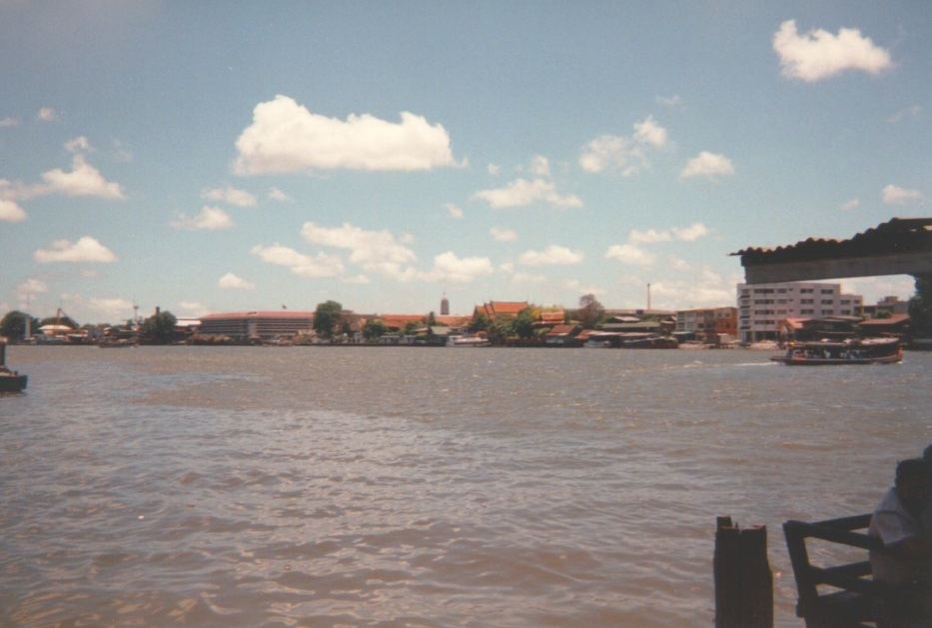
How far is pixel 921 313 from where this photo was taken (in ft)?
350

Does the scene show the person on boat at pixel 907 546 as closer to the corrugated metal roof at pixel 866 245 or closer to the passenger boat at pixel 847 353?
the corrugated metal roof at pixel 866 245

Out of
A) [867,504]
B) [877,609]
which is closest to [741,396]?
[867,504]

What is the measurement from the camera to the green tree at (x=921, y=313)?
98688 millimetres

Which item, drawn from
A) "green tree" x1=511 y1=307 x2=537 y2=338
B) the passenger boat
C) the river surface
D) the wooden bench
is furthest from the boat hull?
"green tree" x1=511 y1=307 x2=537 y2=338

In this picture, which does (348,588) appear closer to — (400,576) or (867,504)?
(400,576)

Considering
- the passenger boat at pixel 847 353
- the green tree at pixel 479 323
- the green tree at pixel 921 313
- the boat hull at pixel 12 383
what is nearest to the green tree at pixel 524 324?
the green tree at pixel 479 323

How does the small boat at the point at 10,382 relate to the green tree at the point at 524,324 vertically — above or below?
below

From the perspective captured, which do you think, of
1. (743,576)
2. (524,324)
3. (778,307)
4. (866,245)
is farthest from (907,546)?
(524,324)

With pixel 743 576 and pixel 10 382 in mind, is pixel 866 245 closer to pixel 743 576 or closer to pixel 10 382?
pixel 743 576

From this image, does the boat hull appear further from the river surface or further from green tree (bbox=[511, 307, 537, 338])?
green tree (bbox=[511, 307, 537, 338])

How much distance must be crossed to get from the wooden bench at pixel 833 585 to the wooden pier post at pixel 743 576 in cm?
23

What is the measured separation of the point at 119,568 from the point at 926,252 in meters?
10.4

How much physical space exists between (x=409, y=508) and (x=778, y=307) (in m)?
146

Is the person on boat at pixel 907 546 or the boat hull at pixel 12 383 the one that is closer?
the person on boat at pixel 907 546
